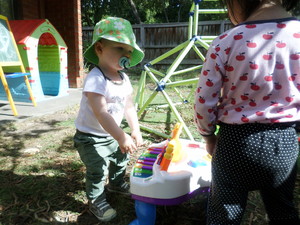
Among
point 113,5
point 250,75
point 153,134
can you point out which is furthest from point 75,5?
point 113,5

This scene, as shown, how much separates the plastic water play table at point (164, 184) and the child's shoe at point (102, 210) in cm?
20

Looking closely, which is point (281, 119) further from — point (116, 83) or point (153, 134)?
point (153, 134)

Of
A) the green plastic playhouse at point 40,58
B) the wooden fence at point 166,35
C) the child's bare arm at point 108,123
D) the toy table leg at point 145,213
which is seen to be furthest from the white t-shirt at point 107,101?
the wooden fence at point 166,35

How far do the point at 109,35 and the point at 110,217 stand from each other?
106 centimetres

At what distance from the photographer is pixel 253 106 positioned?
914mm

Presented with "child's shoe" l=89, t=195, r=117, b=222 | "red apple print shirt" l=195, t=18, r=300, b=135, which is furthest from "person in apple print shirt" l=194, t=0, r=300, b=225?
"child's shoe" l=89, t=195, r=117, b=222

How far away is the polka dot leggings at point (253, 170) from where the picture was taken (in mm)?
920

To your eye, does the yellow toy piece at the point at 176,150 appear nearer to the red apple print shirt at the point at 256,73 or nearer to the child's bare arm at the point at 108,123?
the child's bare arm at the point at 108,123

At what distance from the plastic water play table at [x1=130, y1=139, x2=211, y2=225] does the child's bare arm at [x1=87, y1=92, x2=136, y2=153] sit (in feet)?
0.56

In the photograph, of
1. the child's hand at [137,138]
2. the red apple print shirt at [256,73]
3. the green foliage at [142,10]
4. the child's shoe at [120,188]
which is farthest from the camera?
the green foliage at [142,10]

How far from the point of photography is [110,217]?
60.2 inches

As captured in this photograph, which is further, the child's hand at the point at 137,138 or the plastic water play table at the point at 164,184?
the child's hand at the point at 137,138

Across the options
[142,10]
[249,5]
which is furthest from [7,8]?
[142,10]

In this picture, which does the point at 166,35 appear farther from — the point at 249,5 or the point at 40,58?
the point at 249,5
